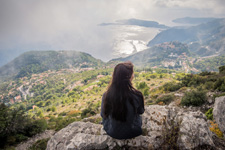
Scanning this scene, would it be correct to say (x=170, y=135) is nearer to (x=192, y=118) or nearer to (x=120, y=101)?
(x=192, y=118)

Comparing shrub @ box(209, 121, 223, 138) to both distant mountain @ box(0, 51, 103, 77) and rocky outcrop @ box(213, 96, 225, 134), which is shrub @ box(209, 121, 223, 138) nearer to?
rocky outcrop @ box(213, 96, 225, 134)

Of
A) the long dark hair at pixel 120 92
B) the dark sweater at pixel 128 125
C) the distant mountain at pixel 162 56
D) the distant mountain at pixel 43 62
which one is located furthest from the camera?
the distant mountain at pixel 43 62

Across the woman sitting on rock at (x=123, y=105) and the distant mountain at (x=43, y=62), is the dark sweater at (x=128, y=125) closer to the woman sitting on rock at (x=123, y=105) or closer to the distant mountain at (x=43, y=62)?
the woman sitting on rock at (x=123, y=105)

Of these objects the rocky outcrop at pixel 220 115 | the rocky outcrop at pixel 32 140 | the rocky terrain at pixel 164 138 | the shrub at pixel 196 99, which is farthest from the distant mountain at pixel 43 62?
the rocky terrain at pixel 164 138

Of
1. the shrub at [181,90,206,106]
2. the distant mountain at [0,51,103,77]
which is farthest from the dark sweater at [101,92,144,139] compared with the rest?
the distant mountain at [0,51,103,77]

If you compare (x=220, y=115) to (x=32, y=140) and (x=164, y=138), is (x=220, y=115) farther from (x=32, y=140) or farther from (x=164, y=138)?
(x=32, y=140)

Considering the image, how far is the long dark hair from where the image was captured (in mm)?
2459

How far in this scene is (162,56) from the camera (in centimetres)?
16788

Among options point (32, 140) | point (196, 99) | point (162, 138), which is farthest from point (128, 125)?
point (32, 140)

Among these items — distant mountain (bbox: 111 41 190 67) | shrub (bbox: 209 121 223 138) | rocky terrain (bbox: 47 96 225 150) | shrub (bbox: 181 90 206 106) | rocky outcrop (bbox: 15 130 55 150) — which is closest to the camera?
rocky terrain (bbox: 47 96 225 150)

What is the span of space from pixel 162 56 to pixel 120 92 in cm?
18152

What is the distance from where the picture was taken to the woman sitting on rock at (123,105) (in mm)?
2486

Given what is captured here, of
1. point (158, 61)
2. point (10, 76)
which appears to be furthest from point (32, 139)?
point (10, 76)

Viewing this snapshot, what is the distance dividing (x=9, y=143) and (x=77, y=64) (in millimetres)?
171914
